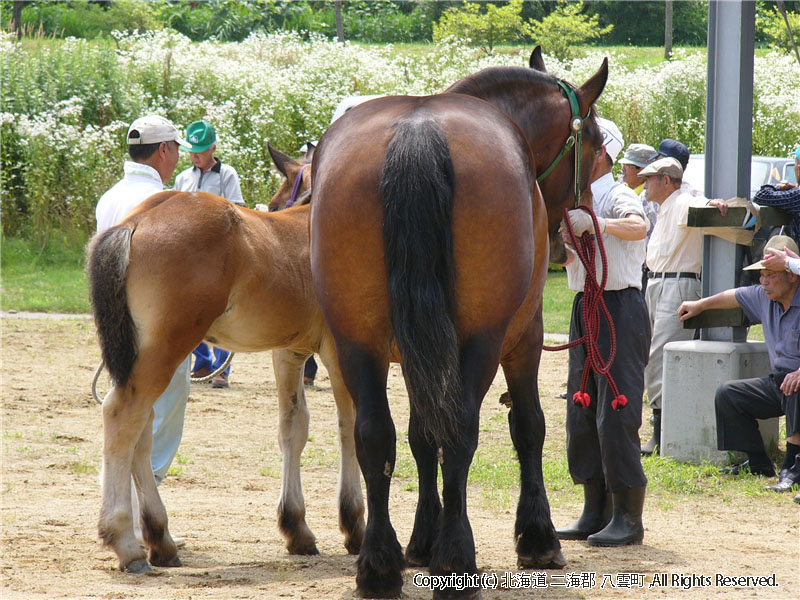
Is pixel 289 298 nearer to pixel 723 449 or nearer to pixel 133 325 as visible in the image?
pixel 133 325

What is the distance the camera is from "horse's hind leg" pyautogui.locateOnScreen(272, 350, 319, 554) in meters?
4.81

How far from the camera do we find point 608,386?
4926 millimetres

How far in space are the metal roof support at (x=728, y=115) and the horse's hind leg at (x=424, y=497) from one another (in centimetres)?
378

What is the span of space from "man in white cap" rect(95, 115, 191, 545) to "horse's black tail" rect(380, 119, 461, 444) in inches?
81.7

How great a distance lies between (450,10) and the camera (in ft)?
103

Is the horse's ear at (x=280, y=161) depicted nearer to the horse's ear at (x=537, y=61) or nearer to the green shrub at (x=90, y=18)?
the horse's ear at (x=537, y=61)

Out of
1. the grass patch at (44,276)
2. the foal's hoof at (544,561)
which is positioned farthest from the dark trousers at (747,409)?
the grass patch at (44,276)

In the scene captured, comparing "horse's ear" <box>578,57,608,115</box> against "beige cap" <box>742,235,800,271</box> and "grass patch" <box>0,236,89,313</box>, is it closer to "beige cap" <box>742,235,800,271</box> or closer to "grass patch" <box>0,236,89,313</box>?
"beige cap" <box>742,235,800,271</box>

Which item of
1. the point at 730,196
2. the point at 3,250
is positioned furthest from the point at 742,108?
the point at 3,250

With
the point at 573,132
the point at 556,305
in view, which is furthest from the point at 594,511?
the point at 556,305

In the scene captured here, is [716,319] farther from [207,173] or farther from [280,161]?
[207,173]

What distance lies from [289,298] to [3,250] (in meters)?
13.3

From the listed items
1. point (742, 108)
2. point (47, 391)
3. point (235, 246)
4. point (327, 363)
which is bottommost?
point (47, 391)

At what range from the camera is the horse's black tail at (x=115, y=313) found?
4.35m
